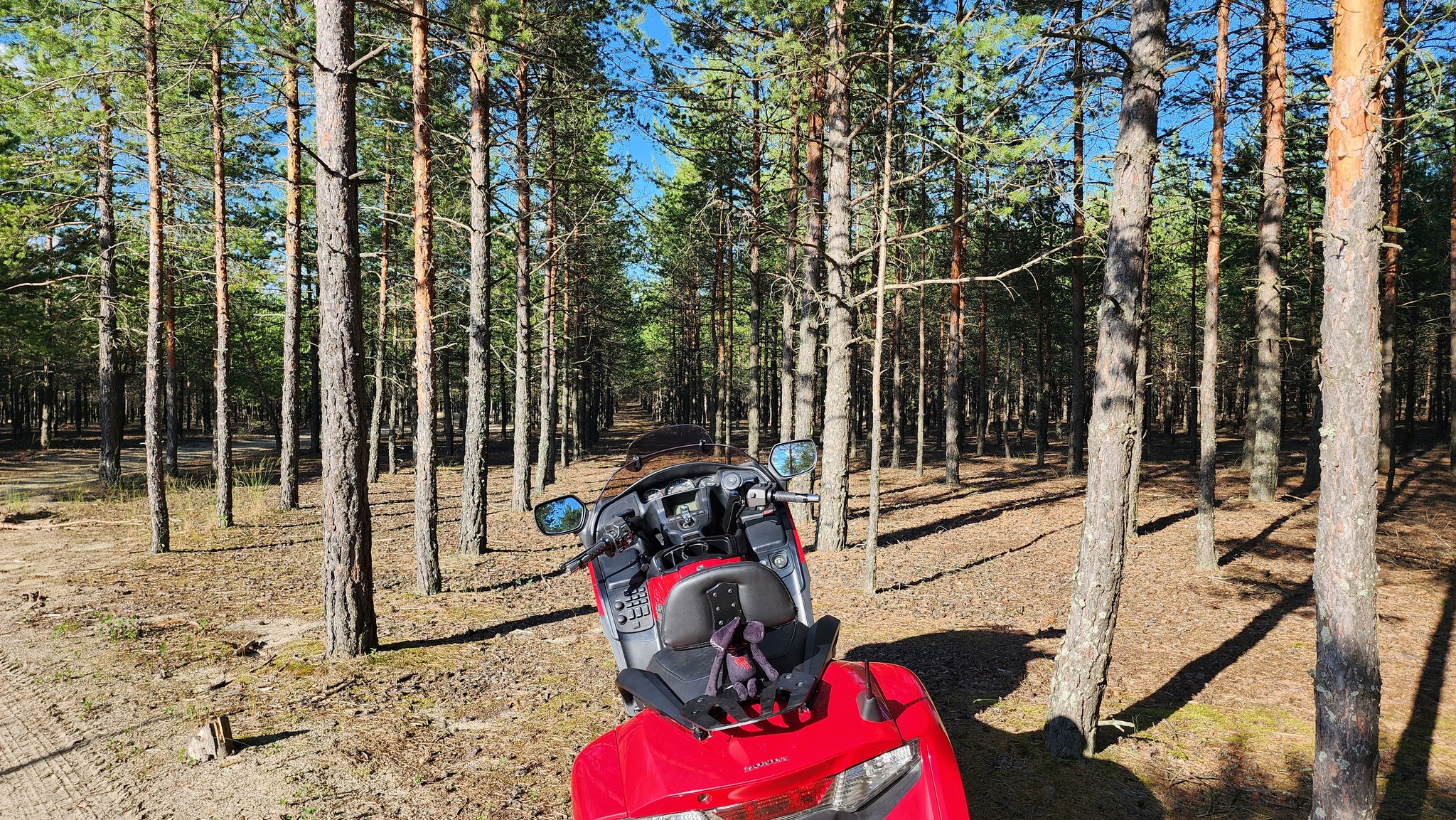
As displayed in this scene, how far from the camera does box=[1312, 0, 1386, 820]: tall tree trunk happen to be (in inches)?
123

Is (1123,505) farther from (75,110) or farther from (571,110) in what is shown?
(75,110)

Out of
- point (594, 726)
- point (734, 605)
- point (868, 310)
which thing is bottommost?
point (594, 726)

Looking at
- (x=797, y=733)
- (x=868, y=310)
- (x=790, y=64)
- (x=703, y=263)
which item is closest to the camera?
(x=797, y=733)

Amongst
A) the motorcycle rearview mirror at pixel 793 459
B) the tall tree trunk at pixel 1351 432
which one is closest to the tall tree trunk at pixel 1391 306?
the tall tree trunk at pixel 1351 432

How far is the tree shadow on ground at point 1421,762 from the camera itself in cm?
397

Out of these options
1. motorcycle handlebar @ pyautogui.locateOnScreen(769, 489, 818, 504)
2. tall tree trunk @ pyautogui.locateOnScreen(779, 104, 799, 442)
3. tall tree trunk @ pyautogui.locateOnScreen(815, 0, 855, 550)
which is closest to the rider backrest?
motorcycle handlebar @ pyautogui.locateOnScreen(769, 489, 818, 504)

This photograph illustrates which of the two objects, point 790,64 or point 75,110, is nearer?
point 790,64

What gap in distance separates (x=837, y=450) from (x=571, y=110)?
873 centimetres

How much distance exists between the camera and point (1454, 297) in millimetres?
14867

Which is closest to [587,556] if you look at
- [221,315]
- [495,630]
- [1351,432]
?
[1351,432]

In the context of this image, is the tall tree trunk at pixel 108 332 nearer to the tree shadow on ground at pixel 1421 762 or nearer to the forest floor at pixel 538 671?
the forest floor at pixel 538 671

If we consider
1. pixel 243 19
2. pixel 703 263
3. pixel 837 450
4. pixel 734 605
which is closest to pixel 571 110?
pixel 243 19

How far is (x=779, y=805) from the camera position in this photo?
2.11 metres

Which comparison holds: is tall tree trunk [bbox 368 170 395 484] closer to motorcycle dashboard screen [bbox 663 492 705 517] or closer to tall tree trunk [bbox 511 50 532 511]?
tall tree trunk [bbox 511 50 532 511]
